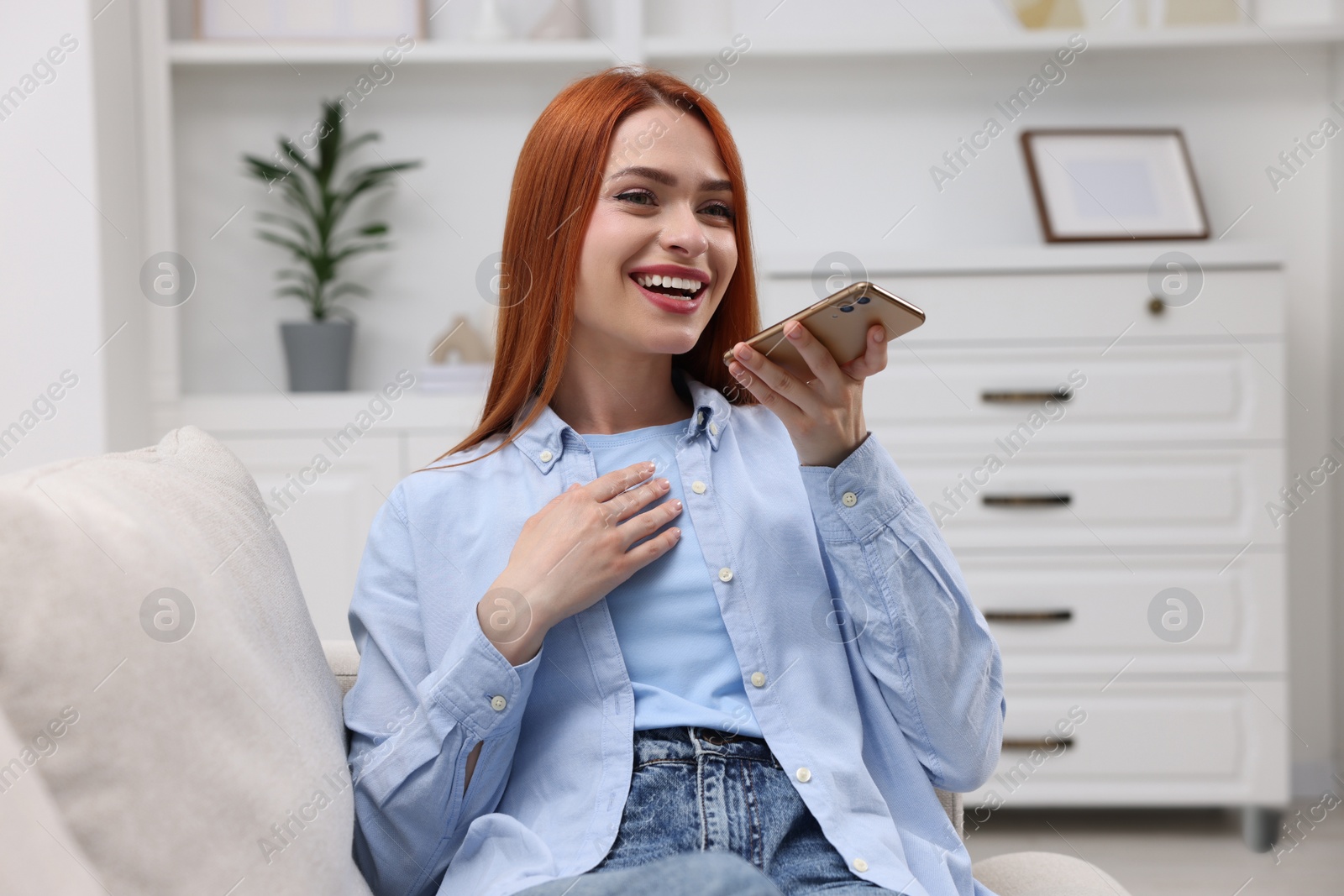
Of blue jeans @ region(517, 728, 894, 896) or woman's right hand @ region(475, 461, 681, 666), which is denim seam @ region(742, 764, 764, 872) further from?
woman's right hand @ region(475, 461, 681, 666)

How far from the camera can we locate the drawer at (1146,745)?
244 cm

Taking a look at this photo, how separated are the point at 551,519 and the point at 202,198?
2.36 m

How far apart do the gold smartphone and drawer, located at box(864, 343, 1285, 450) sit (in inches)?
58.9

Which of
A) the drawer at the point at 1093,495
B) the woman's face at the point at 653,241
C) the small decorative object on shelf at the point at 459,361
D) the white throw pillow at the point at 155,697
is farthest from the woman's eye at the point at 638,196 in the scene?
the small decorative object on shelf at the point at 459,361

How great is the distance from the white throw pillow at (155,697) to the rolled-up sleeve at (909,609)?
50 cm

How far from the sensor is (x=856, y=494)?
3.32ft

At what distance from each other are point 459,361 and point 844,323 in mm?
2019

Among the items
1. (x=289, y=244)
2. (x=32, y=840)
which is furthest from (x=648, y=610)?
(x=289, y=244)

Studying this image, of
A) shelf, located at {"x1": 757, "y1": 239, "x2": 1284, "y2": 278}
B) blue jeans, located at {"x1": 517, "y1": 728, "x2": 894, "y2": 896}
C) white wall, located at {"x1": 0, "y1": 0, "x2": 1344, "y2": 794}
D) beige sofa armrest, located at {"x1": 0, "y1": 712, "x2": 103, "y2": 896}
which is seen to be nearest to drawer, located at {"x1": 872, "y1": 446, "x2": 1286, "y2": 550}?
shelf, located at {"x1": 757, "y1": 239, "x2": 1284, "y2": 278}

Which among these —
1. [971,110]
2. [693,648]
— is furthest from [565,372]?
[971,110]

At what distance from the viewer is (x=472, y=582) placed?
107cm

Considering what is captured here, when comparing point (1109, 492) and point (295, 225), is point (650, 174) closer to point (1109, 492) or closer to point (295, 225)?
point (1109, 492)

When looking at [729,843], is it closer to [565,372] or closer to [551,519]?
[551,519]

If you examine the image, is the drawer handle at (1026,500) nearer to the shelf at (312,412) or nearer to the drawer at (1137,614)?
the drawer at (1137,614)
